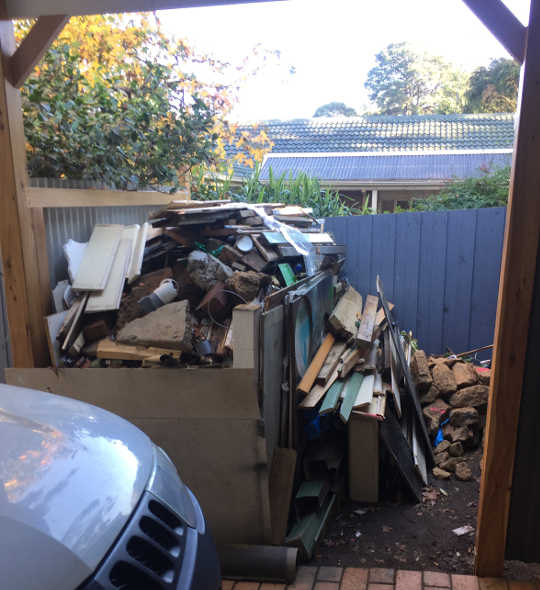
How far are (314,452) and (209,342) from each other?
1279mm

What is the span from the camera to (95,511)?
4.27 feet

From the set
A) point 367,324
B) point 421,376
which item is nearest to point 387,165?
point 421,376

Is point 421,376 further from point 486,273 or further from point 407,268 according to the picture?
point 486,273

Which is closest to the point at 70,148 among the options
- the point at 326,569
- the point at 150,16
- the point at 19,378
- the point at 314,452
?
the point at 19,378

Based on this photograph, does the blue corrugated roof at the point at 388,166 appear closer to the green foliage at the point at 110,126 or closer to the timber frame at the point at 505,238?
the green foliage at the point at 110,126

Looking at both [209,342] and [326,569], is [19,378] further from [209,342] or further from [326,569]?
[326,569]

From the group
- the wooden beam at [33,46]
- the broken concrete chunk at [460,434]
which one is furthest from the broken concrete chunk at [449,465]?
the wooden beam at [33,46]

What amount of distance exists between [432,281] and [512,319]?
4113mm

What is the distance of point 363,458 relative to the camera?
3.74 m

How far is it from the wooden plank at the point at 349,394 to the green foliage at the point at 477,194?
518 cm

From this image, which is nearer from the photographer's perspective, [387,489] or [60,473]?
[60,473]

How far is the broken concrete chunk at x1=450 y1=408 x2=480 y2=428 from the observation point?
14.8 feet

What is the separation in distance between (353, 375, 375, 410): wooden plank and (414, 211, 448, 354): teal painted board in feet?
8.70

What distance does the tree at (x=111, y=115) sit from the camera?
12.8ft
